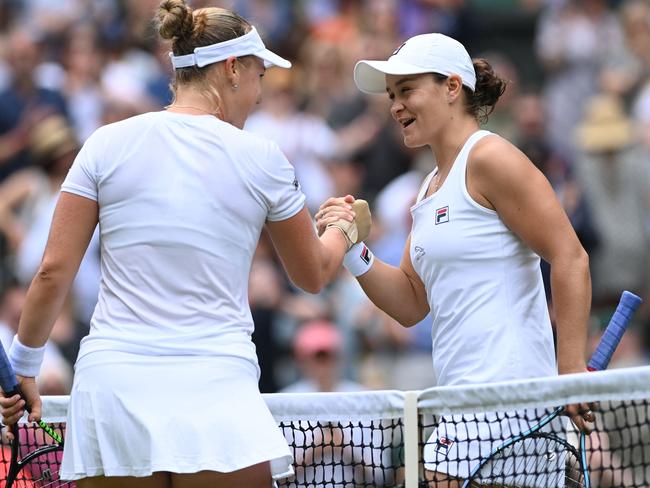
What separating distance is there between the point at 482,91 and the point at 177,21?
1.23 m

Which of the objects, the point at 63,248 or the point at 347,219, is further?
the point at 347,219

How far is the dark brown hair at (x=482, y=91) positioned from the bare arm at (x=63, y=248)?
1.47m

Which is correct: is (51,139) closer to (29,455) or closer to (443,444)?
(29,455)

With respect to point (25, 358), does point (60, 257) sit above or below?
above

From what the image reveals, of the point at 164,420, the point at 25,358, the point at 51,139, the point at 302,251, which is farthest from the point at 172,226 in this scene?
the point at 51,139

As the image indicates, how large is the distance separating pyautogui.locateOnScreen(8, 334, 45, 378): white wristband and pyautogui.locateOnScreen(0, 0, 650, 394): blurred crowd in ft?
12.5

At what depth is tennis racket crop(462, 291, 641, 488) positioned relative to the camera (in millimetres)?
4359

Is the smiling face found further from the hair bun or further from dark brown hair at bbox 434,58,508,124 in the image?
the hair bun

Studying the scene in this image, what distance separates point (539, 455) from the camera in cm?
446

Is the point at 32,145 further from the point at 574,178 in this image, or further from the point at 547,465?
the point at 547,465

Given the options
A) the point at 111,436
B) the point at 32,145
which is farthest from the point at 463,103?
the point at 32,145

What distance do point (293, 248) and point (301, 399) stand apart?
676 millimetres

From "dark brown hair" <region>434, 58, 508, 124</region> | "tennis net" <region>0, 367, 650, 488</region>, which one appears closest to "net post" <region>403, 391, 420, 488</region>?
"tennis net" <region>0, 367, 650, 488</region>

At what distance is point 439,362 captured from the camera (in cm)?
462
